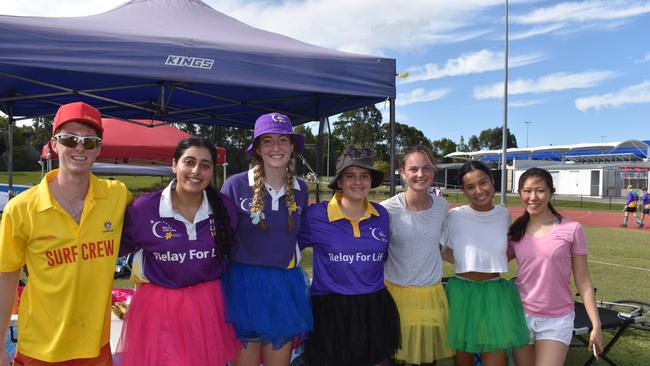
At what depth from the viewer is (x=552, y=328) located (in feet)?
8.92

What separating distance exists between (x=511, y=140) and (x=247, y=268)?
101338 mm

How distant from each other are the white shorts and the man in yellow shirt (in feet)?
7.61

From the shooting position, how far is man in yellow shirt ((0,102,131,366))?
208 centimetres

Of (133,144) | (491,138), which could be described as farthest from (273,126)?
(491,138)

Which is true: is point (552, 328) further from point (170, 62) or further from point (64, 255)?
point (170, 62)

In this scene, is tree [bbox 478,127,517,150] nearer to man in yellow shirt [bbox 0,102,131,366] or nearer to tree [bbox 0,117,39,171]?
tree [bbox 0,117,39,171]

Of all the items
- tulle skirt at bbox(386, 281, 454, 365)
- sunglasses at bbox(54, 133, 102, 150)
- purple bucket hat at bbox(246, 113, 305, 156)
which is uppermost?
purple bucket hat at bbox(246, 113, 305, 156)

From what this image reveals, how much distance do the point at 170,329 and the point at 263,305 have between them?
19.0 inches

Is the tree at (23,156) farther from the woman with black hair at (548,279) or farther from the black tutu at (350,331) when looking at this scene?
the woman with black hair at (548,279)

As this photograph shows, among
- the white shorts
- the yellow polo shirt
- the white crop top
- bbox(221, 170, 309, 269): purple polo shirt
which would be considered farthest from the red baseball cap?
the white shorts

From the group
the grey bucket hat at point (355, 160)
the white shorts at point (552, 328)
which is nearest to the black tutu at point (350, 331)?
the grey bucket hat at point (355, 160)

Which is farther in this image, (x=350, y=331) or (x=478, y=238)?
(x=478, y=238)

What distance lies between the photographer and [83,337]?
2178 mm

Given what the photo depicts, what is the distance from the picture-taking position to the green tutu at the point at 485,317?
279cm
